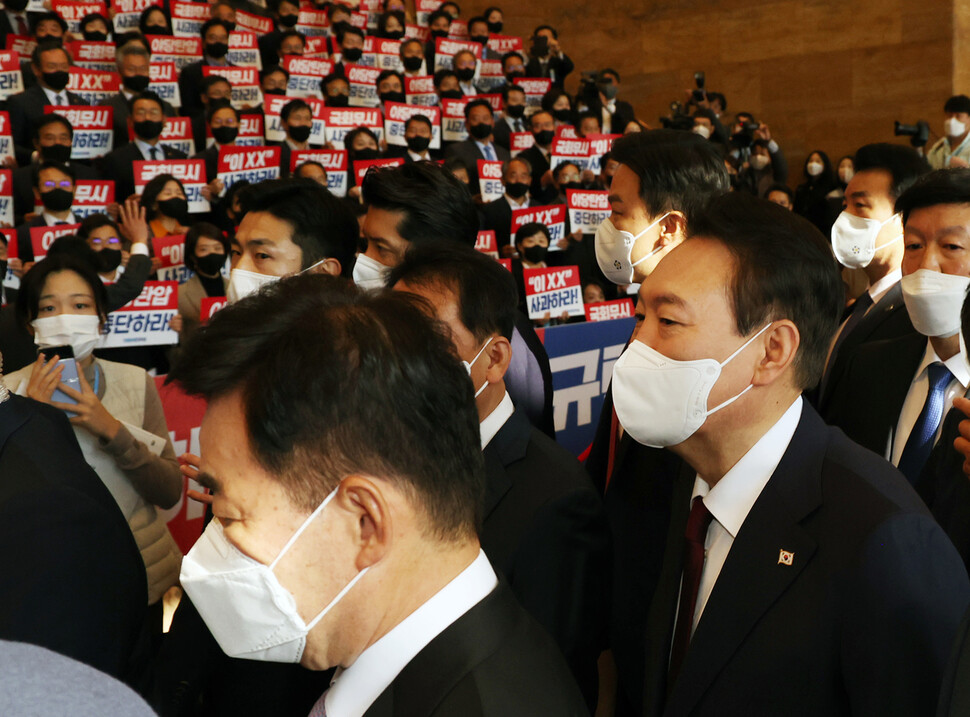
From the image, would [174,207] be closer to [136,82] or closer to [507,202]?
[136,82]

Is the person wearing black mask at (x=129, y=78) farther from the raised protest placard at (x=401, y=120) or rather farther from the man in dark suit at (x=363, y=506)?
the man in dark suit at (x=363, y=506)

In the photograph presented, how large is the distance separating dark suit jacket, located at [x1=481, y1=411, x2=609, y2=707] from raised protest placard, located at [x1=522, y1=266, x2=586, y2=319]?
174 inches

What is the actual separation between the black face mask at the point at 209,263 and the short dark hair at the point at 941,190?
385 cm

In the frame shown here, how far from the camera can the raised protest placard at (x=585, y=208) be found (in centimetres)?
801

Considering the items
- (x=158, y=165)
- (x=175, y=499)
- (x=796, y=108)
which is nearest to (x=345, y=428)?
(x=175, y=499)

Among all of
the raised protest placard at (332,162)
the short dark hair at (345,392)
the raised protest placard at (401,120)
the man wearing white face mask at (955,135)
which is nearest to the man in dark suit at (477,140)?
the raised protest placard at (401,120)

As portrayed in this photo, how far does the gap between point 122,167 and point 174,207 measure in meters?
1.21

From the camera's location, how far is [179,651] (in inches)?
69.2

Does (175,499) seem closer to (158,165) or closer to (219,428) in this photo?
(219,428)

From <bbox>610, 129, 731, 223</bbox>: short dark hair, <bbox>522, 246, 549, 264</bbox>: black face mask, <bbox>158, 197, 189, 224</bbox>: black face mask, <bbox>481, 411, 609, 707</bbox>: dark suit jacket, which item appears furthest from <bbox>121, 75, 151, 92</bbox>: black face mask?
<bbox>481, 411, 609, 707</bbox>: dark suit jacket

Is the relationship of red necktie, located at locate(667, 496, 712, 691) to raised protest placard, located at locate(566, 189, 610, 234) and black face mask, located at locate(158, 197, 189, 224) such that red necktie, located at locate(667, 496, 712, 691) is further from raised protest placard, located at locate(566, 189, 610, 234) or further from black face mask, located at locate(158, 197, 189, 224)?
raised protest placard, located at locate(566, 189, 610, 234)

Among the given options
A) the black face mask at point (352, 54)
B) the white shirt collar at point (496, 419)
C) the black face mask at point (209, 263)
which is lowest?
the black face mask at point (209, 263)

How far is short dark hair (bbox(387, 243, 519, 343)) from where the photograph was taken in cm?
221

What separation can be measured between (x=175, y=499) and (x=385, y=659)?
2096 millimetres
